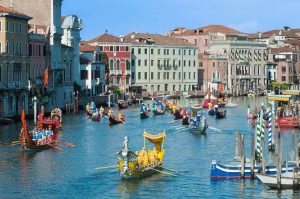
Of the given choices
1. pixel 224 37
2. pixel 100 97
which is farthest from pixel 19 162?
pixel 224 37

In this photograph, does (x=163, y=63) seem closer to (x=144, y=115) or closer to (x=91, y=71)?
(x=91, y=71)

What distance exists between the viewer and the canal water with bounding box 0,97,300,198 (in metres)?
19.9

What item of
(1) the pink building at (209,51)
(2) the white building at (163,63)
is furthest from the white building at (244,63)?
(2) the white building at (163,63)

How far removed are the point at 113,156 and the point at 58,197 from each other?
6.55 meters

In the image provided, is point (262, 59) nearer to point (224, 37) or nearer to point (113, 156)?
point (224, 37)

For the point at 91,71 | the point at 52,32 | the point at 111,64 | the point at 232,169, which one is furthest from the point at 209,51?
the point at 232,169

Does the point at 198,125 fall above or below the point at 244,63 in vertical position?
below

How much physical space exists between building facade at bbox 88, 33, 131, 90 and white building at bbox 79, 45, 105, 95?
9.78 feet

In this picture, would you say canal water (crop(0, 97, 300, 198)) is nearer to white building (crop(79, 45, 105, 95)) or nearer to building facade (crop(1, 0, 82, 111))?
building facade (crop(1, 0, 82, 111))

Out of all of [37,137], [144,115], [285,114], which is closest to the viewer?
[37,137]

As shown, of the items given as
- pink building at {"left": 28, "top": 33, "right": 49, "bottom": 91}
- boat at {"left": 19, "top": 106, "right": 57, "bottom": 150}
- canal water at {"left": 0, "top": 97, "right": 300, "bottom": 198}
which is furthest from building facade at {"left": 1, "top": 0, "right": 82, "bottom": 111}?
boat at {"left": 19, "top": 106, "right": 57, "bottom": 150}

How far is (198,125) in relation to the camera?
1307 inches

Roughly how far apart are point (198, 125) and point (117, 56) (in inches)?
1078

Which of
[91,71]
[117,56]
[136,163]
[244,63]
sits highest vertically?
[117,56]
